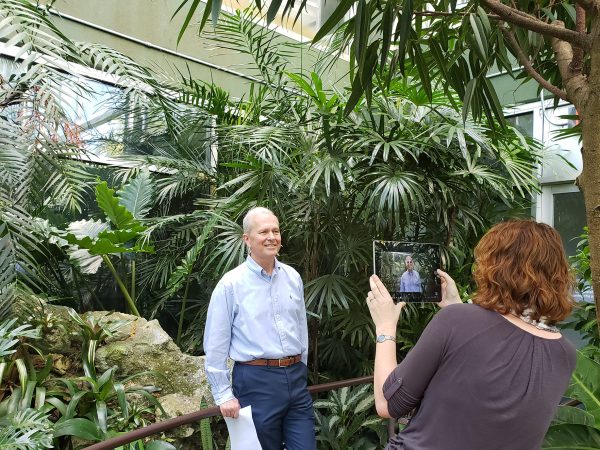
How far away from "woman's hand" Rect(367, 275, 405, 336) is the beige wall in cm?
356

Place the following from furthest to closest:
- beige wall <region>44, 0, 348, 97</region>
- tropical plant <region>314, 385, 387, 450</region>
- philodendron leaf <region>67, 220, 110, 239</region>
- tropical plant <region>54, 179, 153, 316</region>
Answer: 1. beige wall <region>44, 0, 348, 97</region>
2. philodendron leaf <region>67, 220, 110, 239</region>
3. tropical plant <region>54, 179, 153, 316</region>
4. tropical plant <region>314, 385, 387, 450</region>

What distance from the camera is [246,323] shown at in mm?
2428

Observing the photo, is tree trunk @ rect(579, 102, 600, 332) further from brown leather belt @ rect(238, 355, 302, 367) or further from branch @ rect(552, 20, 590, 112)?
brown leather belt @ rect(238, 355, 302, 367)

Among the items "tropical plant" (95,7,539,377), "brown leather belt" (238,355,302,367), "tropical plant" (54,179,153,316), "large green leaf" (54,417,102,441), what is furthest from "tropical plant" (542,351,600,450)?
"tropical plant" (54,179,153,316)

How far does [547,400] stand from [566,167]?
4882 mm

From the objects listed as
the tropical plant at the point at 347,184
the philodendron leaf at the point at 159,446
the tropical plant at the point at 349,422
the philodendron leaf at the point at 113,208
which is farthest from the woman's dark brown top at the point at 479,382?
the philodendron leaf at the point at 113,208

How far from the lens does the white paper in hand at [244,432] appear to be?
2.28 m

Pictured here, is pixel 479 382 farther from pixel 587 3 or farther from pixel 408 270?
pixel 587 3

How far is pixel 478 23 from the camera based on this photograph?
6.24ft

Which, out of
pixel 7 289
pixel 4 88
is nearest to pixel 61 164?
pixel 4 88

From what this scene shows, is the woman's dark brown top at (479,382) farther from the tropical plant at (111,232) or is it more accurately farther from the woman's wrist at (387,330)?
the tropical plant at (111,232)

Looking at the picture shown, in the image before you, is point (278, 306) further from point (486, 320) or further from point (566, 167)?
point (566, 167)

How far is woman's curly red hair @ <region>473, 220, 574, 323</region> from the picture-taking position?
1340 millimetres

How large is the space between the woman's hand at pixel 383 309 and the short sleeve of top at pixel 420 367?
18cm
